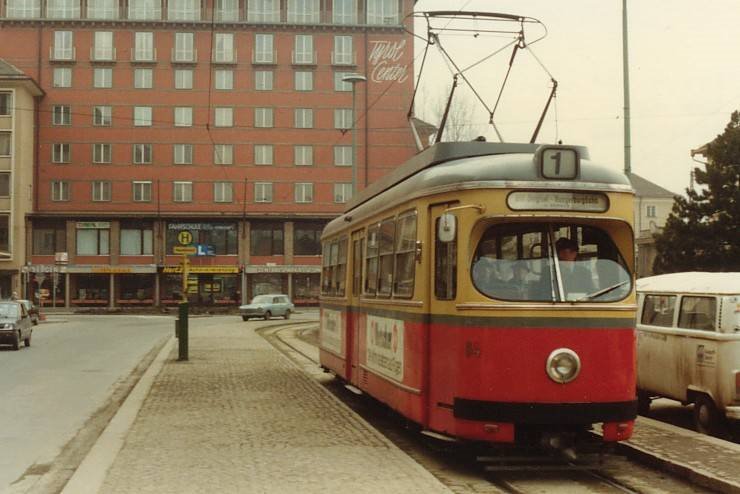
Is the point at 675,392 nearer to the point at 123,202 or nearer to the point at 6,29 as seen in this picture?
the point at 123,202

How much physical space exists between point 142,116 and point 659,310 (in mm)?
62996

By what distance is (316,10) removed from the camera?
236 ft

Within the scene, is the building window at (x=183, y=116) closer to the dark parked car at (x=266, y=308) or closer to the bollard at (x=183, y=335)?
the dark parked car at (x=266, y=308)

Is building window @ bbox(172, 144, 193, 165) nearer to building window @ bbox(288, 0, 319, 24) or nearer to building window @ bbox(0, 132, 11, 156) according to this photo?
building window @ bbox(0, 132, 11, 156)

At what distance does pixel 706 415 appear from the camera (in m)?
10.6

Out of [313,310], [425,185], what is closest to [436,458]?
[425,185]

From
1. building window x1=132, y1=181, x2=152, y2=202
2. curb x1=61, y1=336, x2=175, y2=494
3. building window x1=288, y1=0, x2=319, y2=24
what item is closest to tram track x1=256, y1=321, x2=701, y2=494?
curb x1=61, y1=336, x2=175, y2=494

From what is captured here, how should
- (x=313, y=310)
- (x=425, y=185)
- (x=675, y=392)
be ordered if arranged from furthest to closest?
(x=313, y=310)
(x=675, y=392)
(x=425, y=185)

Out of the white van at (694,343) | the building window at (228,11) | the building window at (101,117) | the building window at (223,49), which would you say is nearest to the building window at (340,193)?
the building window at (223,49)

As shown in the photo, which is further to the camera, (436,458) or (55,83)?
(55,83)

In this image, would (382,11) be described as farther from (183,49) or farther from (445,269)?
(445,269)

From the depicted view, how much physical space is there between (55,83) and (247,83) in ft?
45.8

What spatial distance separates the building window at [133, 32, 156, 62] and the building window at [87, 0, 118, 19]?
7.47 ft

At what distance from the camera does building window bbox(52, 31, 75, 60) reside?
2776 inches
